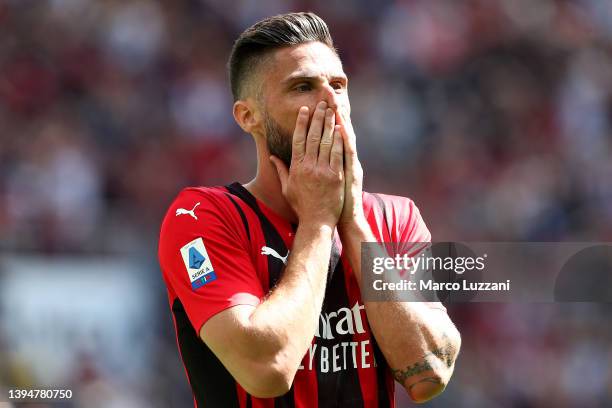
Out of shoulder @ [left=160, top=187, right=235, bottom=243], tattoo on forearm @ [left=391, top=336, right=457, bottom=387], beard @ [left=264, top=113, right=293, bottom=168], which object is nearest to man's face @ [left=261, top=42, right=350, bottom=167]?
beard @ [left=264, top=113, right=293, bottom=168]

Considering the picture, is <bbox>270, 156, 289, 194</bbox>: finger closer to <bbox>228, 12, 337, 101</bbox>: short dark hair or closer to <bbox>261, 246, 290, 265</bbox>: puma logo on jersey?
<bbox>261, 246, 290, 265</bbox>: puma logo on jersey

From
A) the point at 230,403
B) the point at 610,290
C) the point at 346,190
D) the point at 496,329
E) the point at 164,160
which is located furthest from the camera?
the point at 164,160

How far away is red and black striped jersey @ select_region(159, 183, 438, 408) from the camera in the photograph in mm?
2988

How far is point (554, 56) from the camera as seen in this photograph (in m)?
10.0

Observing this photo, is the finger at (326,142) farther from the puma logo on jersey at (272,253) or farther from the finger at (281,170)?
the puma logo on jersey at (272,253)

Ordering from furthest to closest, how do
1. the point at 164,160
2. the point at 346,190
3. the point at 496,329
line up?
the point at 164,160, the point at 496,329, the point at 346,190

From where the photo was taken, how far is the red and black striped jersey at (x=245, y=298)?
2988 millimetres

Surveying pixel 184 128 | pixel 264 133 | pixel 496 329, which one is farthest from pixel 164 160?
pixel 264 133

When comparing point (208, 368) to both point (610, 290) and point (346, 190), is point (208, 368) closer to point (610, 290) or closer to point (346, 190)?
point (346, 190)

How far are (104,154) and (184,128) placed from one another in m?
0.89

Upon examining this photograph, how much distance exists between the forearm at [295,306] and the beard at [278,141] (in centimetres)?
42

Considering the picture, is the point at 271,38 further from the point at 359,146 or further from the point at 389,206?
the point at 359,146

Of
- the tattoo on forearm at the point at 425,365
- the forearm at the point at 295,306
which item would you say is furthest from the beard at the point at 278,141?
the tattoo on forearm at the point at 425,365

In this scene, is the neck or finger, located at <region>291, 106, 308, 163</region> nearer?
finger, located at <region>291, 106, 308, 163</region>
